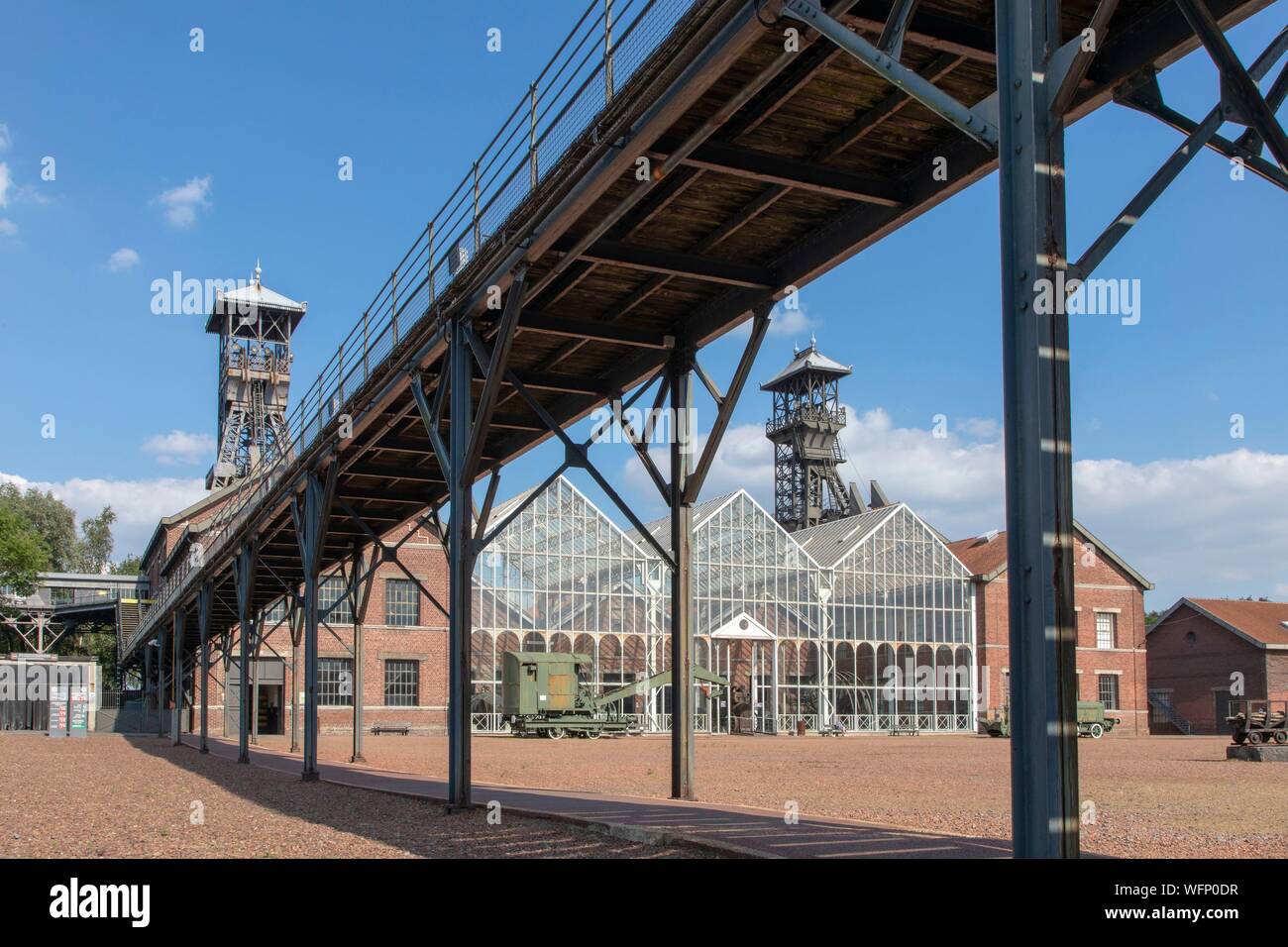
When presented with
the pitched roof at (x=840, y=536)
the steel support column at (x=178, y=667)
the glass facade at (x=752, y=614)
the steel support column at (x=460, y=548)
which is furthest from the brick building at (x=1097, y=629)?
the steel support column at (x=460, y=548)

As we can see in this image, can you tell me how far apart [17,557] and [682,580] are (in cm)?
5514

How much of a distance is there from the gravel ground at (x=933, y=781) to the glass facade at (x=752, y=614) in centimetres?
818

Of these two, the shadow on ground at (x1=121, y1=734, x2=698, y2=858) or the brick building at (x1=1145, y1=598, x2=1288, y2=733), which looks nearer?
the shadow on ground at (x1=121, y1=734, x2=698, y2=858)

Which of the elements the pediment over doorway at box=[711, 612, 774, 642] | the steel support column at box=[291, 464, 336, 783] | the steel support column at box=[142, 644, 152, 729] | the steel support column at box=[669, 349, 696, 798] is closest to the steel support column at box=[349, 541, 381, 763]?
the steel support column at box=[291, 464, 336, 783]

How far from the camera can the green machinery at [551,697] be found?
42.6m

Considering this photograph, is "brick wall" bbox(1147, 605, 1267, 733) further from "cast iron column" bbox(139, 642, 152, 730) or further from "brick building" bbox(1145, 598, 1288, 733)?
"cast iron column" bbox(139, 642, 152, 730)

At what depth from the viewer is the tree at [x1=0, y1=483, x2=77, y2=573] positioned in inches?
3578

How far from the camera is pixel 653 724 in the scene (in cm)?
4784

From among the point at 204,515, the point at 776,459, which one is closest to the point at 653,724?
the point at 204,515

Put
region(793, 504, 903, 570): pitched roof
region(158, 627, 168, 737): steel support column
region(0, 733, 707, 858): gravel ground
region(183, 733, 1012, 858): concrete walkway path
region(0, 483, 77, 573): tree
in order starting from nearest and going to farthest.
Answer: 1. region(183, 733, 1012, 858): concrete walkway path
2. region(0, 733, 707, 858): gravel ground
3. region(158, 627, 168, 737): steel support column
4. region(793, 504, 903, 570): pitched roof
5. region(0, 483, 77, 573): tree

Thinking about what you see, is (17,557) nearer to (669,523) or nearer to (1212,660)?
(669,523)

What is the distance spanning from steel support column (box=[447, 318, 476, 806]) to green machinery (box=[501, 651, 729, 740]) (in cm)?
2698
